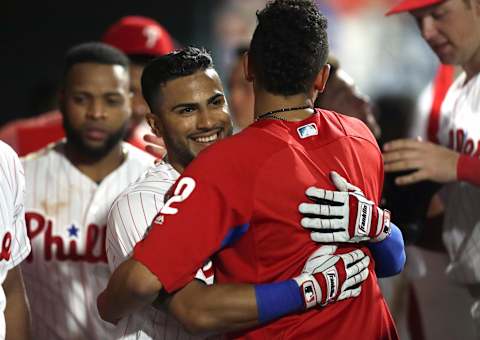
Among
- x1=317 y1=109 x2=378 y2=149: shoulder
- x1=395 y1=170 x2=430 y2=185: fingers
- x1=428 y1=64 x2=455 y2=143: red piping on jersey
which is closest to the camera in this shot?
x1=317 y1=109 x2=378 y2=149: shoulder

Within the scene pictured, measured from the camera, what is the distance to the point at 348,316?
2111mm

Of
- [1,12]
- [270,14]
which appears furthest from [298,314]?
→ [1,12]

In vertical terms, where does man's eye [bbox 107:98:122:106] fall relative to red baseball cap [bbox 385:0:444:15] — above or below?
below

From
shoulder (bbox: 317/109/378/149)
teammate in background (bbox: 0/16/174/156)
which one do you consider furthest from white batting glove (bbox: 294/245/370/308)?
teammate in background (bbox: 0/16/174/156)

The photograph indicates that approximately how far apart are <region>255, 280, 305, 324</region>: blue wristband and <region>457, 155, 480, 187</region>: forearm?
1038mm

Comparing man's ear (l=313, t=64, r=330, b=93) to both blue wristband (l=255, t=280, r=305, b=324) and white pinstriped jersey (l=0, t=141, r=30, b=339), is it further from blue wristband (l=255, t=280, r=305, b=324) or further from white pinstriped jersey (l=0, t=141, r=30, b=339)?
white pinstriped jersey (l=0, t=141, r=30, b=339)

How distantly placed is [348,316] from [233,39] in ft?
16.8

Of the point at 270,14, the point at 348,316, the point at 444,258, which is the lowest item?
the point at 444,258

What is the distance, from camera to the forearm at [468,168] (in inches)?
112

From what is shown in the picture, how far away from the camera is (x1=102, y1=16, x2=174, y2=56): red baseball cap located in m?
4.02

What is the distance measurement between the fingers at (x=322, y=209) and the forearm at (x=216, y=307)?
→ 210mm

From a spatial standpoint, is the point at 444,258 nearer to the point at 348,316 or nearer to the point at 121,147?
the point at 121,147

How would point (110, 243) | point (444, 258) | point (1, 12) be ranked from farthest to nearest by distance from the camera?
1. point (1, 12)
2. point (444, 258)
3. point (110, 243)

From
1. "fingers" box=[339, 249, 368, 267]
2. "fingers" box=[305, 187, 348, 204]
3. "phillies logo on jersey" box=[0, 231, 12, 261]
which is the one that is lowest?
"fingers" box=[339, 249, 368, 267]
